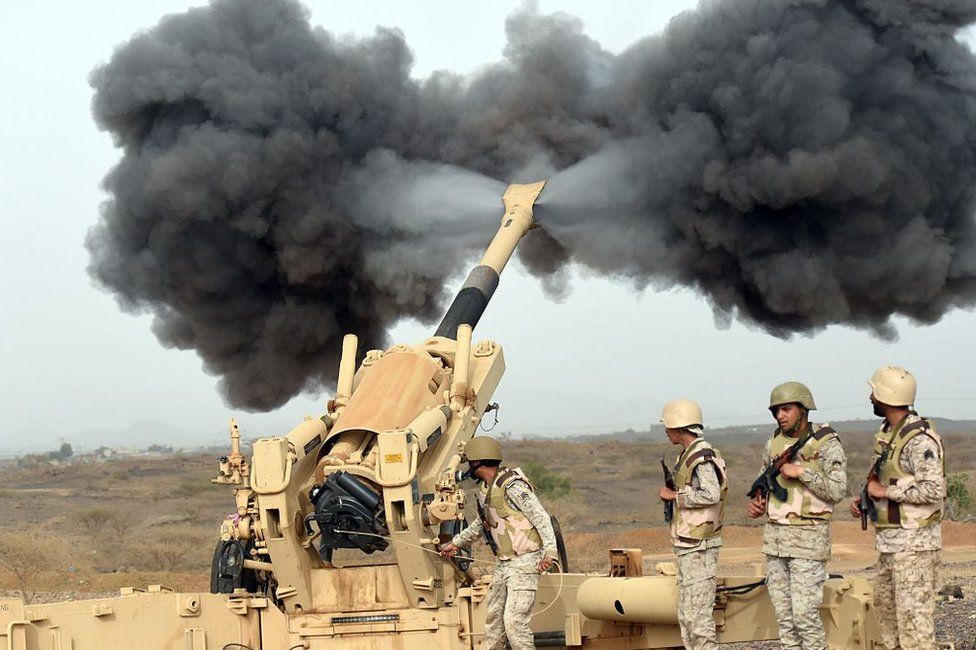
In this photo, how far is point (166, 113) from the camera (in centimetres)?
1572

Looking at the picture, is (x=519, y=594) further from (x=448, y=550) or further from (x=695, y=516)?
(x=695, y=516)

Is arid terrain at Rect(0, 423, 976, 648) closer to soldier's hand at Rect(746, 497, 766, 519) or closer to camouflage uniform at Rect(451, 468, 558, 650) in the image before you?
camouflage uniform at Rect(451, 468, 558, 650)

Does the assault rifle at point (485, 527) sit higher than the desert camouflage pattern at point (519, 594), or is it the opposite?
the assault rifle at point (485, 527)

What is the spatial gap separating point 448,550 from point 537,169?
7158 millimetres

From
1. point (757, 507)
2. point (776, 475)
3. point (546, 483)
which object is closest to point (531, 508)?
point (757, 507)

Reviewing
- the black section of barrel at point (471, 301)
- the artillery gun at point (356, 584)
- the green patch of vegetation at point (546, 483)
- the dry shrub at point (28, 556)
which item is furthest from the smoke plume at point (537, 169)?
the green patch of vegetation at point (546, 483)

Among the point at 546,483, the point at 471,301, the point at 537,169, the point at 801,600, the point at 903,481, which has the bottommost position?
the point at 801,600

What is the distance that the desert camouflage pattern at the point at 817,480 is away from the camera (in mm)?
8070

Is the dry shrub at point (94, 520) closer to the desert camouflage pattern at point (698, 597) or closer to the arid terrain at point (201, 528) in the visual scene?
the arid terrain at point (201, 528)

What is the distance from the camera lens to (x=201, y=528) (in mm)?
29312

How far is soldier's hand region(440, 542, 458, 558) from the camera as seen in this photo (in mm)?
9680

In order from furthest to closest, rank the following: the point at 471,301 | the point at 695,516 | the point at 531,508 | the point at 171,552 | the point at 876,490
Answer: the point at 171,552, the point at 471,301, the point at 531,508, the point at 695,516, the point at 876,490

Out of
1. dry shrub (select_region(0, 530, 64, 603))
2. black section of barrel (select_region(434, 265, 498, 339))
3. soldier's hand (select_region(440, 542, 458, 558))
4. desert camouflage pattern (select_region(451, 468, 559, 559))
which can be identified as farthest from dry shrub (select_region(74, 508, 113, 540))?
desert camouflage pattern (select_region(451, 468, 559, 559))

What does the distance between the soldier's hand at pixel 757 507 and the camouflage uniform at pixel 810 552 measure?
12 centimetres
